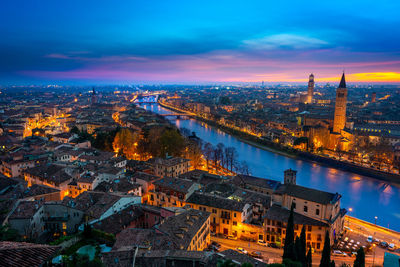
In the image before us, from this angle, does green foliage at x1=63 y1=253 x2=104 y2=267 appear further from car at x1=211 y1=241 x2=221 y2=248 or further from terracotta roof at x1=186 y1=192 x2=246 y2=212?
terracotta roof at x1=186 y1=192 x2=246 y2=212

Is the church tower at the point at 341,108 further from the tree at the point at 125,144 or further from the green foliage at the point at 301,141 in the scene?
the tree at the point at 125,144

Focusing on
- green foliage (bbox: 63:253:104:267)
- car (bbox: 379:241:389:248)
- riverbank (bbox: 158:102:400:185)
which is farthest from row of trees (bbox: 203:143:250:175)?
green foliage (bbox: 63:253:104:267)

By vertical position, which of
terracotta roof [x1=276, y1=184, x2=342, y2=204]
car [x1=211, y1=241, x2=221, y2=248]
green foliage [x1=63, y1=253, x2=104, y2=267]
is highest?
green foliage [x1=63, y1=253, x2=104, y2=267]

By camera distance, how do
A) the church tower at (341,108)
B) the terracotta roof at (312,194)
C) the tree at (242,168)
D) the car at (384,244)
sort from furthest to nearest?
the church tower at (341,108) < the tree at (242,168) < the terracotta roof at (312,194) < the car at (384,244)

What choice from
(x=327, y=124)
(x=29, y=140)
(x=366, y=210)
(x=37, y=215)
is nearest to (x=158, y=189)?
(x=37, y=215)

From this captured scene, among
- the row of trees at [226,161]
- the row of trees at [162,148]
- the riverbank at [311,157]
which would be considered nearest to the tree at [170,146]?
the row of trees at [162,148]

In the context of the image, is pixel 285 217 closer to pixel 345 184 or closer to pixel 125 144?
pixel 345 184

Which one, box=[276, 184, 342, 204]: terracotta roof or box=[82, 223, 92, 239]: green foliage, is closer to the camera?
box=[82, 223, 92, 239]: green foliage

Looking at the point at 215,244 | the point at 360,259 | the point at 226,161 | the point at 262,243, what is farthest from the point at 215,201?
the point at 226,161
